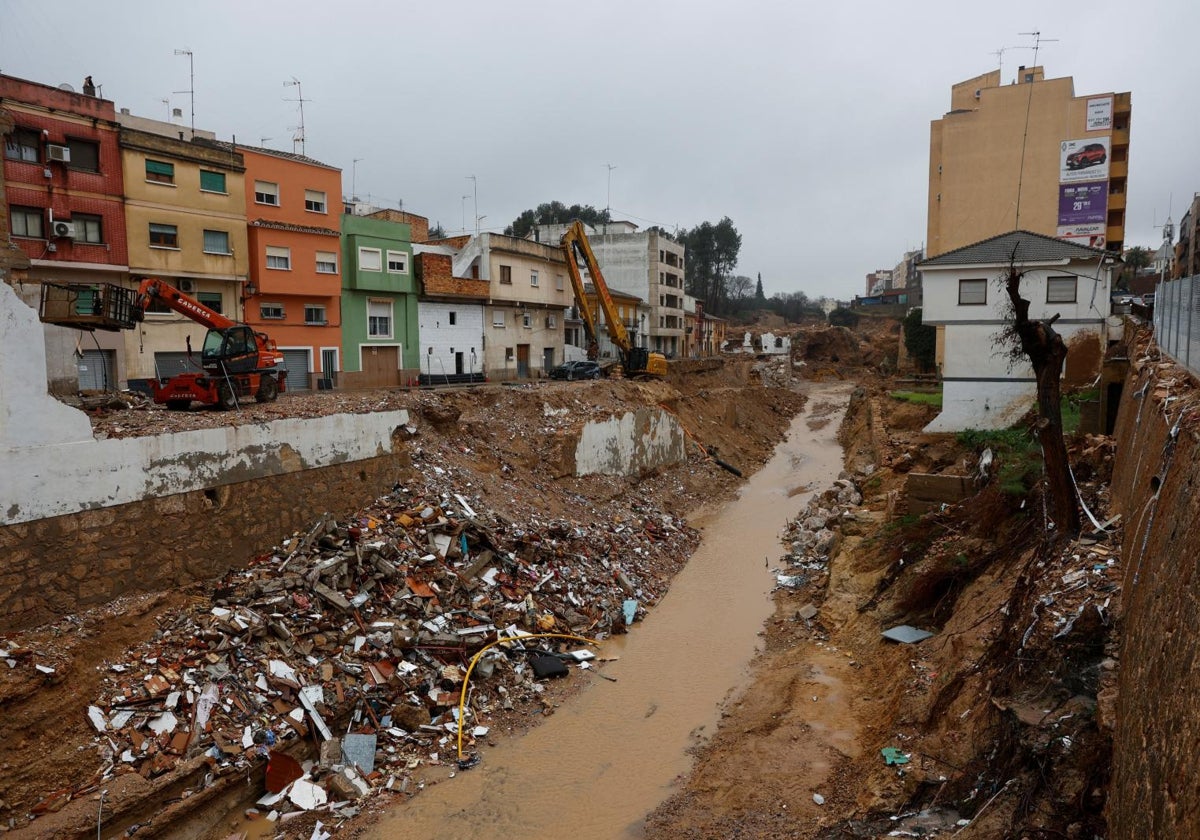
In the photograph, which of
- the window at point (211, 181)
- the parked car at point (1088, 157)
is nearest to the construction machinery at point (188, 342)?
the window at point (211, 181)

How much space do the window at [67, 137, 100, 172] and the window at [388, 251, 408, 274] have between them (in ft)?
35.4

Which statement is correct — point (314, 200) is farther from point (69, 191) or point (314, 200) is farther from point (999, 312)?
point (999, 312)

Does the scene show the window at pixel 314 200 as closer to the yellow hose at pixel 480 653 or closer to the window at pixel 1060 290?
the yellow hose at pixel 480 653

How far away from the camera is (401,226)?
31688 mm

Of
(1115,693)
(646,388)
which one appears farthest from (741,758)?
(646,388)

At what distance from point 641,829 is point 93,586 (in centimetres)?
846

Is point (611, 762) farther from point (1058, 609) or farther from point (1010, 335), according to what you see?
point (1010, 335)

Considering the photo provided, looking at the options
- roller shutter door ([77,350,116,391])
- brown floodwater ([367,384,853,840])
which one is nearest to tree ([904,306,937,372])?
brown floodwater ([367,384,853,840])

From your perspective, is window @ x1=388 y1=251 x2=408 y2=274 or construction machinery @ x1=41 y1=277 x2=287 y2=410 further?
window @ x1=388 y1=251 x2=408 y2=274

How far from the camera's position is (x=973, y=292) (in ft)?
78.5

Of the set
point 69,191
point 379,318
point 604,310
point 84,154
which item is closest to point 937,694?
point 604,310

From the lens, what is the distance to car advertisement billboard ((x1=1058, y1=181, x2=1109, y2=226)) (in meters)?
41.2

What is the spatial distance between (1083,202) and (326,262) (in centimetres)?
4064

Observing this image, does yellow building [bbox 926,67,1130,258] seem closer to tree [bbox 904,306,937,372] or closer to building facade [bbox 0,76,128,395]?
tree [bbox 904,306,937,372]
